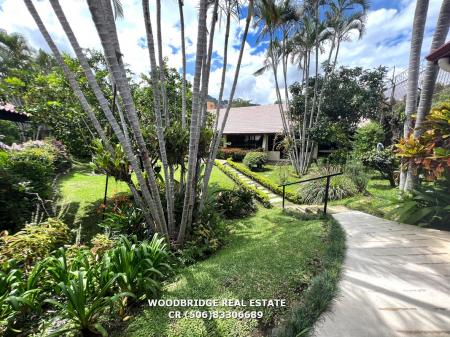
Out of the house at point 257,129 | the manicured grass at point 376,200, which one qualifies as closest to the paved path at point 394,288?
the manicured grass at point 376,200

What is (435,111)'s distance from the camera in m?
3.51

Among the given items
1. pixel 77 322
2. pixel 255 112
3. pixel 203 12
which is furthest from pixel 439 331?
pixel 255 112

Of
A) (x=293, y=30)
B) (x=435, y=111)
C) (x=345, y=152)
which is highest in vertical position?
(x=293, y=30)

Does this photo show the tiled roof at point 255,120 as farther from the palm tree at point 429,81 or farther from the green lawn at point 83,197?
the palm tree at point 429,81

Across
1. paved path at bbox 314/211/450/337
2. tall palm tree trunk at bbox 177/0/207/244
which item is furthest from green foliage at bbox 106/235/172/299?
paved path at bbox 314/211/450/337

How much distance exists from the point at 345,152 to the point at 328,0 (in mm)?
7589

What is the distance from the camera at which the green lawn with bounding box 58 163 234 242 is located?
5930 mm

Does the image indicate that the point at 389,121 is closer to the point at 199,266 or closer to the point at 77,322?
the point at 199,266

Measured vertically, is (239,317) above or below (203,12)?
below

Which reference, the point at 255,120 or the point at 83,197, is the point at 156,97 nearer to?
the point at 83,197

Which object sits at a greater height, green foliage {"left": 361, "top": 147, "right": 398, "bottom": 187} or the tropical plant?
green foliage {"left": 361, "top": 147, "right": 398, "bottom": 187}

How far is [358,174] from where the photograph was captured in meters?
7.83

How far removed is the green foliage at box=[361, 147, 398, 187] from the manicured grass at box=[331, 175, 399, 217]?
46 cm

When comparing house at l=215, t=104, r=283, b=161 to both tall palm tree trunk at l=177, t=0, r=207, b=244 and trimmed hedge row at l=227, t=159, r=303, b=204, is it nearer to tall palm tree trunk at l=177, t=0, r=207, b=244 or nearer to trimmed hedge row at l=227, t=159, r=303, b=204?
trimmed hedge row at l=227, t=159, r=303, b=204
